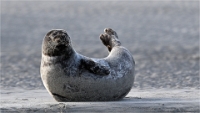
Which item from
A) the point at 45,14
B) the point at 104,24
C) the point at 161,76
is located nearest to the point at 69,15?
the point at 45,14

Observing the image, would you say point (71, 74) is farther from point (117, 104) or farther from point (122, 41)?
point (122, 41)

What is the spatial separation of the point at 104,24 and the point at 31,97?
41.4ft

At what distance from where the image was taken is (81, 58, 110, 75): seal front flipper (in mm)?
6371

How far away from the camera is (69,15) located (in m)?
22.9

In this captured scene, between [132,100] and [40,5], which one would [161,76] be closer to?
[132,100]

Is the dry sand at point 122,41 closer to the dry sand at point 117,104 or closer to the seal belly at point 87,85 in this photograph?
the dry sand at point 117,104

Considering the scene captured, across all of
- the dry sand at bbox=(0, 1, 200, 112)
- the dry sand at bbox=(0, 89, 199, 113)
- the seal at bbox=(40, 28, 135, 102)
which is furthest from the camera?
the dry sand at bbox=(0, 1, 200, 112)

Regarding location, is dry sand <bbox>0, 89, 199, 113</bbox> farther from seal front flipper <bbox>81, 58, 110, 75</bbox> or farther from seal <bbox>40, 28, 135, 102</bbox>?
seal front flipper <bbox>81, 58, 110, 75</bbox>


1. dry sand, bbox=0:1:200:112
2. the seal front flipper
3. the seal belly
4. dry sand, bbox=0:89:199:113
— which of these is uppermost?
dry sand, bbox=0:1:200:112

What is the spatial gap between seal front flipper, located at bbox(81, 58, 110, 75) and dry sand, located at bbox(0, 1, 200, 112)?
0.34 metres

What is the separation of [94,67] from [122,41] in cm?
949

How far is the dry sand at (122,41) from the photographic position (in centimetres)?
727

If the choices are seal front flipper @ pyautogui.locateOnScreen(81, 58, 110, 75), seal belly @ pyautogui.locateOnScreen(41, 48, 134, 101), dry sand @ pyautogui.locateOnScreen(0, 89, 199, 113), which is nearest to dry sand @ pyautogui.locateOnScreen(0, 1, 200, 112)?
dry sand @ pyautogui.locateOnScreen(0, 89, 199, 113)

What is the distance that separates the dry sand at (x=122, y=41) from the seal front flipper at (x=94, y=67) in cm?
34
